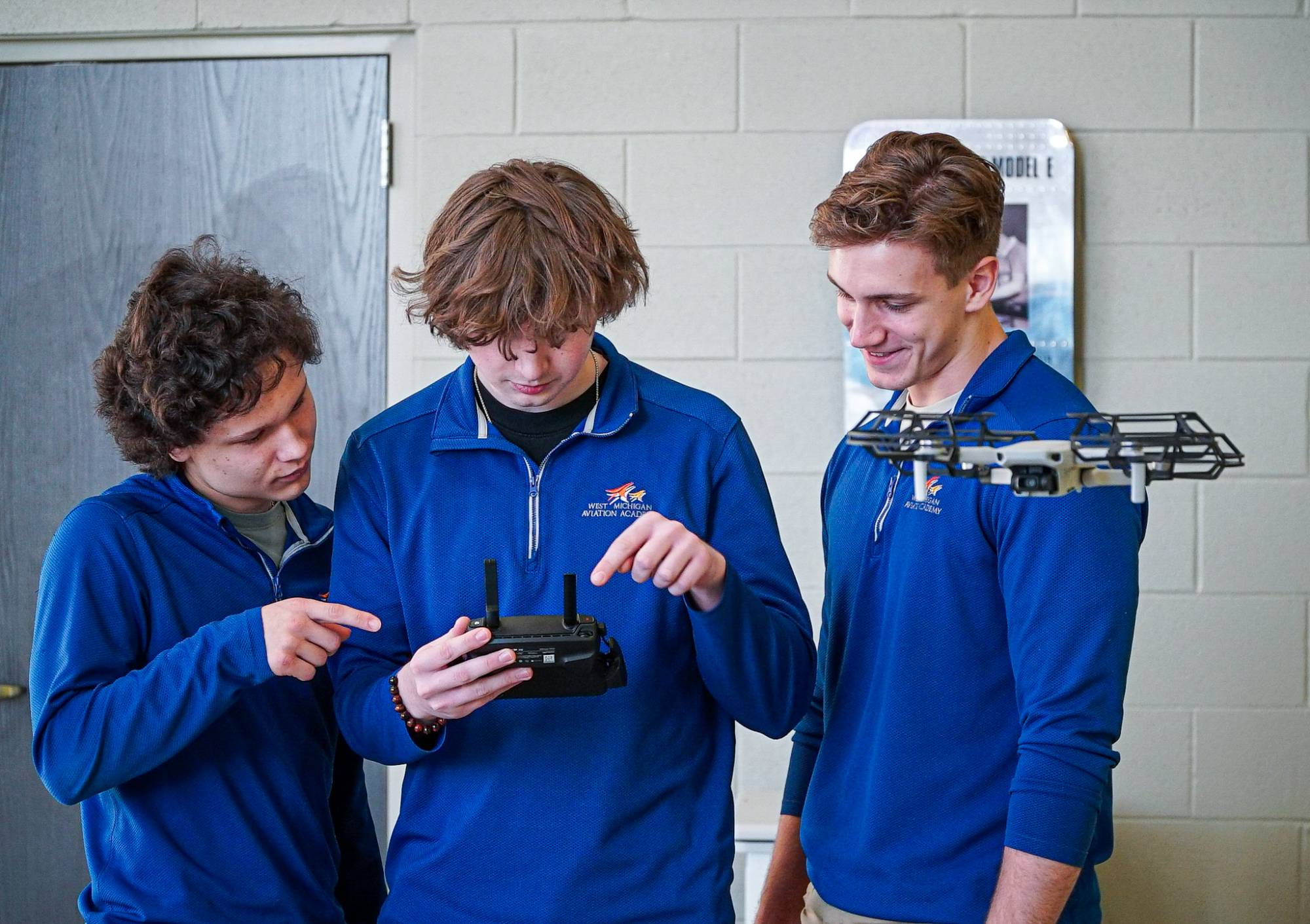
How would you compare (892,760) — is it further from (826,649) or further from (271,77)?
(271,77)

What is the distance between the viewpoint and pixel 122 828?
4.05ft

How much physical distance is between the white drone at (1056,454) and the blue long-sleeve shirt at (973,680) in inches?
13.6

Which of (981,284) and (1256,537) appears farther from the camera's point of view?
(1256,537)

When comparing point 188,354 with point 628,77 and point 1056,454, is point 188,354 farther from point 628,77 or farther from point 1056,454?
point 628,77

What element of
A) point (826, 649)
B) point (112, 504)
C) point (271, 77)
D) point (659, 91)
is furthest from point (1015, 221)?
point (112, 504)

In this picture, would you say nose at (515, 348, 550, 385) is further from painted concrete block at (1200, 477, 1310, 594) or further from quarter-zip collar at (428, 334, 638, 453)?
painted concrete block at (1200, 477, 1310, 594)

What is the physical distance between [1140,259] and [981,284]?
1160 mm

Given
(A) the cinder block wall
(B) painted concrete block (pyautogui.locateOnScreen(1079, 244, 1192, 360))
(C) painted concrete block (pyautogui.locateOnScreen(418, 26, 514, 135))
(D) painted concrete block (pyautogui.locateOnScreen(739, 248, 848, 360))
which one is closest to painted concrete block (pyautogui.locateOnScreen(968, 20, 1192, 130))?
(A) the cinder block wall

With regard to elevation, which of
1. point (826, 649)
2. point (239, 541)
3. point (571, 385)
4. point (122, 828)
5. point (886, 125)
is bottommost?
point (122, 828)

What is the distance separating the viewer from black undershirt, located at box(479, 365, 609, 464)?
4.08 ft

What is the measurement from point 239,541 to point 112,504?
136 mm

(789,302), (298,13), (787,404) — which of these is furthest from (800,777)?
(298,13)

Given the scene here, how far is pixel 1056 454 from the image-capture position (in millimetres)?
758

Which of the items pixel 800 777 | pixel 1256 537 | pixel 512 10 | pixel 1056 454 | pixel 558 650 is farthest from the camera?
pixel 512 10
